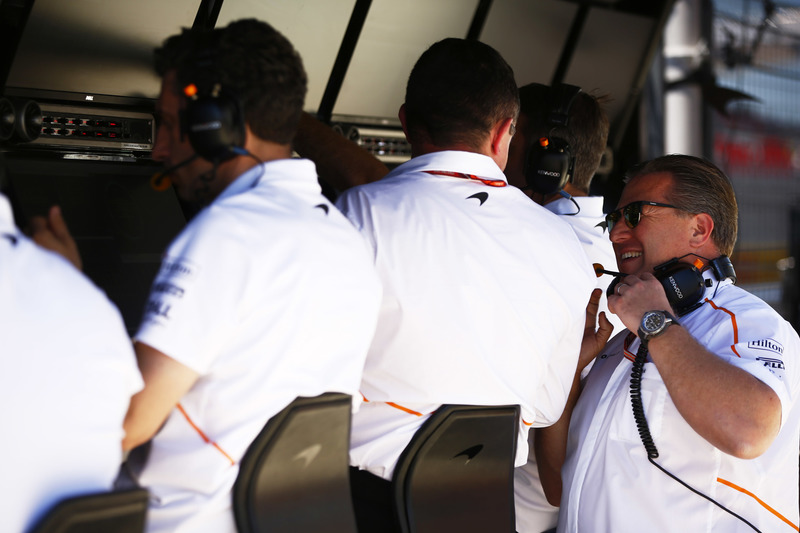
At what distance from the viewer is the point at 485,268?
1701mm

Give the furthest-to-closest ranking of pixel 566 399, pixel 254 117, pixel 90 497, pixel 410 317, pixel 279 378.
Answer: pixel 566 399
pixel 410 317
pixel 254 117
pixel 279 378
pixel 90 497

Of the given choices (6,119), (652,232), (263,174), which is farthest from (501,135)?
(6,119)

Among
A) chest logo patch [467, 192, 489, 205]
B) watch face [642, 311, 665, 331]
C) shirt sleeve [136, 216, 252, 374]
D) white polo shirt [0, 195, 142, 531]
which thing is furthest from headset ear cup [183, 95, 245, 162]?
watch face [642, 311, 665, 331]

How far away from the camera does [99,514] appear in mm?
1128

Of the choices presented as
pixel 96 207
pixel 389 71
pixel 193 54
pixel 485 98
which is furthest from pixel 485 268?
pixel 389 71

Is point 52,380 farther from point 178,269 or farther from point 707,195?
point 707,195

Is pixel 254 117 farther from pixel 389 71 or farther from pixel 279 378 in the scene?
pixel 389 71

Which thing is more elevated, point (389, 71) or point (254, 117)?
point (254, 117)

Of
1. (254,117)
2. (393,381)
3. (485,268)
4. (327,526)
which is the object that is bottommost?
(327,526)

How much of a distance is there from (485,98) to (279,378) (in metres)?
0.82

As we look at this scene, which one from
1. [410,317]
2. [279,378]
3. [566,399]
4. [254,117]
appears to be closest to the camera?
[279,378]

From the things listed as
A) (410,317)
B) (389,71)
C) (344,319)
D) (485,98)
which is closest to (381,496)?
(410,317)

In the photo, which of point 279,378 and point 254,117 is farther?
point 254,117

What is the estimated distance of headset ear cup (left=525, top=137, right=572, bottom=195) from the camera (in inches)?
94.3
